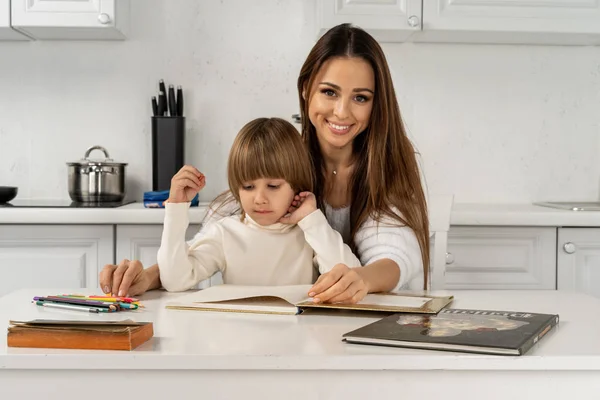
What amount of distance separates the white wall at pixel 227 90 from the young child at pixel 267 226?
1.52m

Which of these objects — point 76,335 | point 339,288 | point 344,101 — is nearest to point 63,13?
point 344,101

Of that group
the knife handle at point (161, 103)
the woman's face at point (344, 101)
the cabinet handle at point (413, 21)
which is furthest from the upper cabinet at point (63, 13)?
the woman's face at point (344, 101)

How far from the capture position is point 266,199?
1.54 m

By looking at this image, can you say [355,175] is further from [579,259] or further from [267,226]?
[579,259]

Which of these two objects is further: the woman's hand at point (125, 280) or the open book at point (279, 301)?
the woman's hand at point (125, 280)

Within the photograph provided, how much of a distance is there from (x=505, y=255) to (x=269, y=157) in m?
1.33

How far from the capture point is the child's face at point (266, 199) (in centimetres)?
154

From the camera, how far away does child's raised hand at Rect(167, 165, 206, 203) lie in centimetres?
149

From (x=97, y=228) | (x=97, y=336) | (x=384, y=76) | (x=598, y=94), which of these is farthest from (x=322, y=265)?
(x=598, y=94)

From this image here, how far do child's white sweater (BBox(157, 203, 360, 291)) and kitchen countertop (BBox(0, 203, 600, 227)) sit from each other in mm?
959

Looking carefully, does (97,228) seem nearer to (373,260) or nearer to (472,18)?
(373,260)

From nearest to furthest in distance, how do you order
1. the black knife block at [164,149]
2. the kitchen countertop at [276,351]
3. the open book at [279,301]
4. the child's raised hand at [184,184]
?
the kitchen countertop at [276,351] → the open book at [279,301] → the child's raised hand at [184,184] → the black knife block at [164,149]

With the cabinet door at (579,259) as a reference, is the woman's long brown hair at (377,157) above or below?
above

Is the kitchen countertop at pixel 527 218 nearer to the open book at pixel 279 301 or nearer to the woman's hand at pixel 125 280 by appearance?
the open book at pixel 279 301
